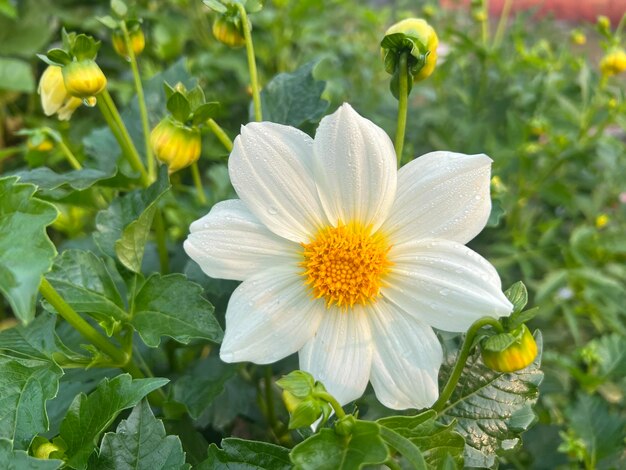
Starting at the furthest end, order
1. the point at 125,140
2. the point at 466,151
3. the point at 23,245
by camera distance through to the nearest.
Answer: the point at 466,151 → the point at 125,140 → the point at 23,245

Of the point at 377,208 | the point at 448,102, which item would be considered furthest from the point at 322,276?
the point at 448,102

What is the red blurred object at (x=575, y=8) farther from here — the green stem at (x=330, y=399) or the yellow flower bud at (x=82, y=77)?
the green stem at (x=330, y=399)

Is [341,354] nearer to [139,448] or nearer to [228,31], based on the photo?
[139,448]

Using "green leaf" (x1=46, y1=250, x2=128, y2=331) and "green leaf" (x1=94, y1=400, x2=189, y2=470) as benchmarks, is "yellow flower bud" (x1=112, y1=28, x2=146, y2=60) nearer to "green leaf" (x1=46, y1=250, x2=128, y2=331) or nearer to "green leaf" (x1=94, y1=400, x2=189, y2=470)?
"green leaf" (x1=46, y1=250, x2=128, y2=331)

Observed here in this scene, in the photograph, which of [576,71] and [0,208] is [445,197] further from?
[576,71]

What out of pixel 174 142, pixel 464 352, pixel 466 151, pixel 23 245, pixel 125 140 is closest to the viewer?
pixel 23 245

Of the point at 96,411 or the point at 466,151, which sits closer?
the point at 96,411

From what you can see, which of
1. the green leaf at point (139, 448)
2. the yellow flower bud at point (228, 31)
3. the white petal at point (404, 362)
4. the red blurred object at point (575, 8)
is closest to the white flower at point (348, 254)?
the white petal at point (404, 362)

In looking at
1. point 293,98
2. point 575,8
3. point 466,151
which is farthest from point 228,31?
point 575,8
